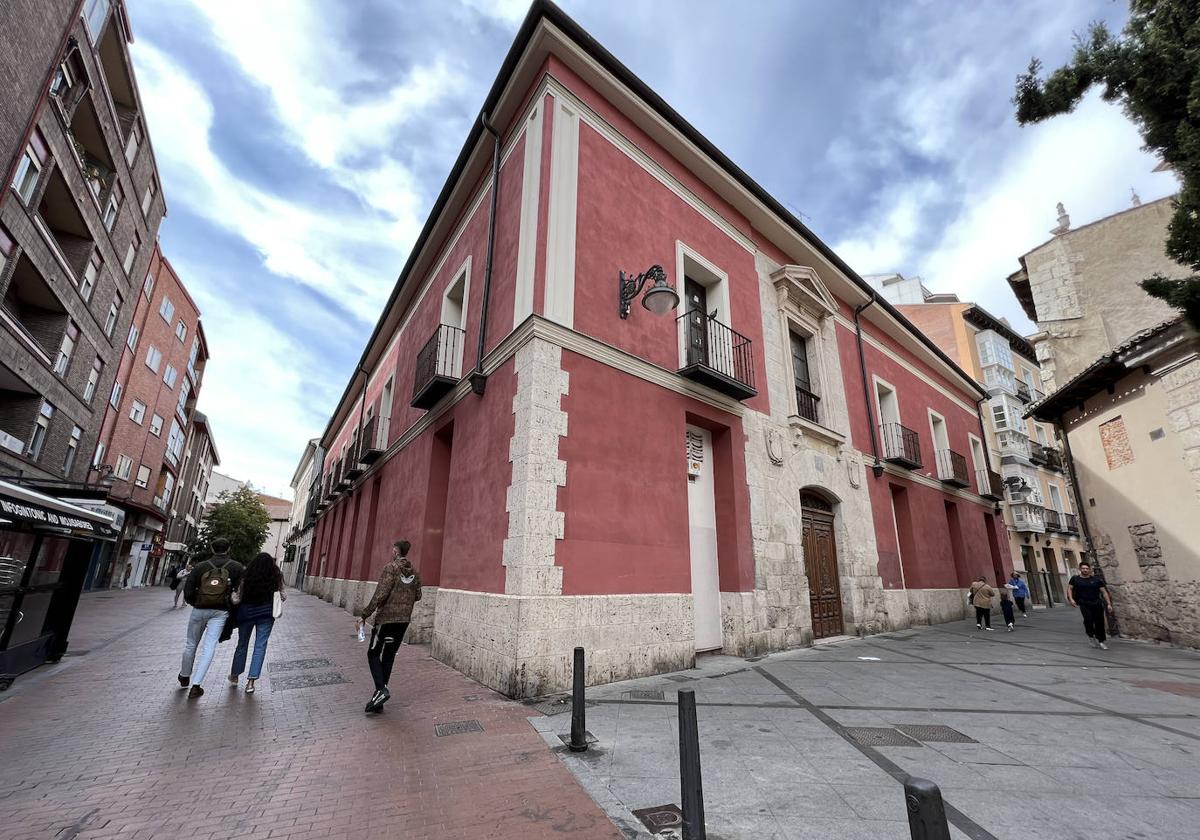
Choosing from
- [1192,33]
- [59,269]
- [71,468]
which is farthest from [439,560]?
[71,468]

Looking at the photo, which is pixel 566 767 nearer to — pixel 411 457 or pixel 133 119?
pixel 411 457

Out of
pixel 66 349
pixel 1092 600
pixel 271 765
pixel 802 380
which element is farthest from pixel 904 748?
pixel 66 349

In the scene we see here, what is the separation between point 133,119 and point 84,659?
62.3 feet

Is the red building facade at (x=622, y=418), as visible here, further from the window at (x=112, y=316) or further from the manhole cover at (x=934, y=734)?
the window at (x=112, y=316)

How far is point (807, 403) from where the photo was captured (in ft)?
37.5

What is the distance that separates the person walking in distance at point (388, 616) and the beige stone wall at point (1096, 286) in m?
19.4

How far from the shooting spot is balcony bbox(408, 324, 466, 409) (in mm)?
8709

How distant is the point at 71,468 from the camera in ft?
54.3

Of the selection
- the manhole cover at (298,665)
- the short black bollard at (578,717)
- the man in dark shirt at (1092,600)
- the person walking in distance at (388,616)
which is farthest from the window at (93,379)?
the man in dark shirt at (1092,600)

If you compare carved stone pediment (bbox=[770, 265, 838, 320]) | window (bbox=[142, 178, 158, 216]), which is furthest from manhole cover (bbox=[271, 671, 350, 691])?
window (bbox=[142, 178, 158, 216])

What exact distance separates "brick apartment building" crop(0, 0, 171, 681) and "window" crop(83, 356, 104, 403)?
0.10m

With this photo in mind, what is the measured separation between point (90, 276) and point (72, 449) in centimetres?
568

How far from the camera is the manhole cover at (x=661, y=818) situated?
9.00 ft

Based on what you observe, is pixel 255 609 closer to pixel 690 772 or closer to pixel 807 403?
pixel 690 772
